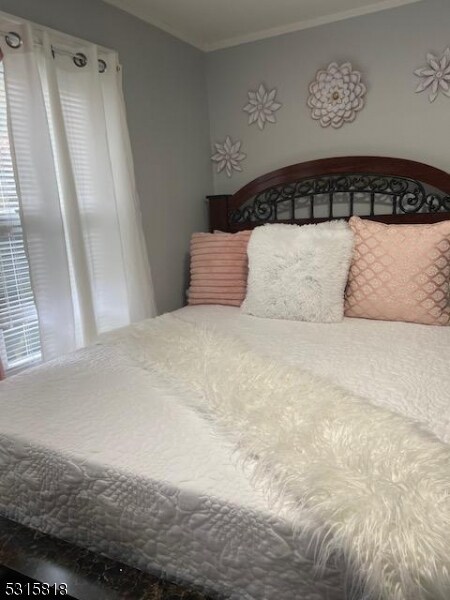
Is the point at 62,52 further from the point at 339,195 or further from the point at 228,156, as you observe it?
the point at 339,195

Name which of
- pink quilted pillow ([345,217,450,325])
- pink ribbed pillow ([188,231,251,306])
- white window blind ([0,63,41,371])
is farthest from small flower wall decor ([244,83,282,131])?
white window blind ([0,63,41,371])

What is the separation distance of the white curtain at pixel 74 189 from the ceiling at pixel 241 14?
1.57ft

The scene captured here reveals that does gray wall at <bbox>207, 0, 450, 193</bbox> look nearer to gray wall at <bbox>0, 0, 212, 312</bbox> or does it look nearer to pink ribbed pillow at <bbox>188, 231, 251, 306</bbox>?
gray wall at <bbox>0, 0, 212, 312</bbox>

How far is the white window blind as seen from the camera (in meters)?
1.77

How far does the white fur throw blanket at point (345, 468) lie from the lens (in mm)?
722

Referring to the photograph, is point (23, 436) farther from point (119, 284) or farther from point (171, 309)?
Result: point (171, 309)

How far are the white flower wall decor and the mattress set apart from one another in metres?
1.54

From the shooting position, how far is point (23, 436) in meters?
1.12

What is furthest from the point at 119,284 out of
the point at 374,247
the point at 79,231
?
the point at 374,247

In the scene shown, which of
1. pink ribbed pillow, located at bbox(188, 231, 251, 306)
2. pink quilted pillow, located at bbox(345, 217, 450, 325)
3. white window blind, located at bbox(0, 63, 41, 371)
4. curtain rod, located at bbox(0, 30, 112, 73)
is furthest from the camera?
pink ribbed pillow, located at bbox(188, 231, 251, 306)

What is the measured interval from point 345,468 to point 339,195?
2.02 meters

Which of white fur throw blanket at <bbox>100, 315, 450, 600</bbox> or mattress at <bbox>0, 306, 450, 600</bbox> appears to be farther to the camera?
mattress at <bbox>0, 306, 450, 600</bbox>

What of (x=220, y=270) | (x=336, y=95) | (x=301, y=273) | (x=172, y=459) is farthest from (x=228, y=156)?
(x=172, y=459)

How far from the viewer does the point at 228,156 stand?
2.90 metres
